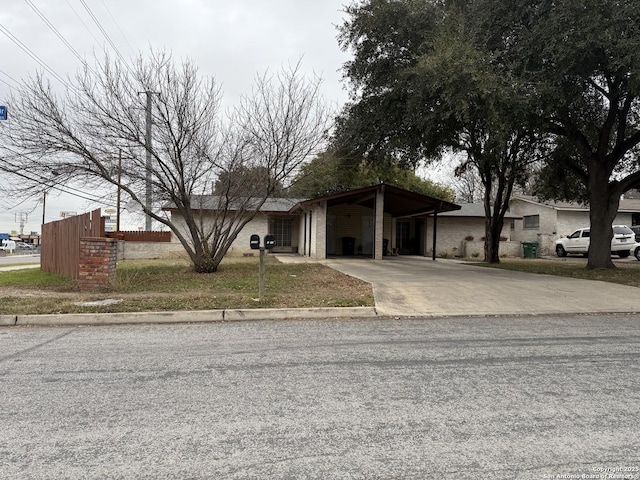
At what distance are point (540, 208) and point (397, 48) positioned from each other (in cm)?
2220

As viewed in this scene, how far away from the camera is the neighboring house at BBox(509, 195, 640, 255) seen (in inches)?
1191

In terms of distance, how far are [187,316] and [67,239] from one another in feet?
26.8

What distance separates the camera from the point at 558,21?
11.1 metres

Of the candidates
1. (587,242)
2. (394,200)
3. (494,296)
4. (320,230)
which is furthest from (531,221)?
(494,296)

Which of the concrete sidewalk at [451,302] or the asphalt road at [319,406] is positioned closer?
the asphalt road at [319,406]

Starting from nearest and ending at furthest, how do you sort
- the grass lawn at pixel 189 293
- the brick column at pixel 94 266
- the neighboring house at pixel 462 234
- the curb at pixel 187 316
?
1. the curb at pixel 187 316
2. the grass lawn at pixel 189 293
3. the brick column at pixel 94 266
4. the neighboring house at pixel 462 234

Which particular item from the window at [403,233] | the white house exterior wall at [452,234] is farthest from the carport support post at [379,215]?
the window at [403,233]

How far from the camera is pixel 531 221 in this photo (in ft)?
108

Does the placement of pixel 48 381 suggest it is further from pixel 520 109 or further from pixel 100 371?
pixel 520 109

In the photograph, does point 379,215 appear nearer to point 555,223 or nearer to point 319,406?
point 555,223

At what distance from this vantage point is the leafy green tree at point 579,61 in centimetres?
1067

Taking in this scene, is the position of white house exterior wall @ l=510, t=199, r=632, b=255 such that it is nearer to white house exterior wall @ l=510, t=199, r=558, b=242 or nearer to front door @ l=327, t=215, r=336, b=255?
white house exterior wall @ l=510, t=199, r=558, b=242

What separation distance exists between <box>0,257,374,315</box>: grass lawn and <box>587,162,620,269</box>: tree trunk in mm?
9662

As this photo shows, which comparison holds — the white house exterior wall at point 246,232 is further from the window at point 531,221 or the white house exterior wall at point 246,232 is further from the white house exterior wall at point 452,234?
the window at point 531,221
